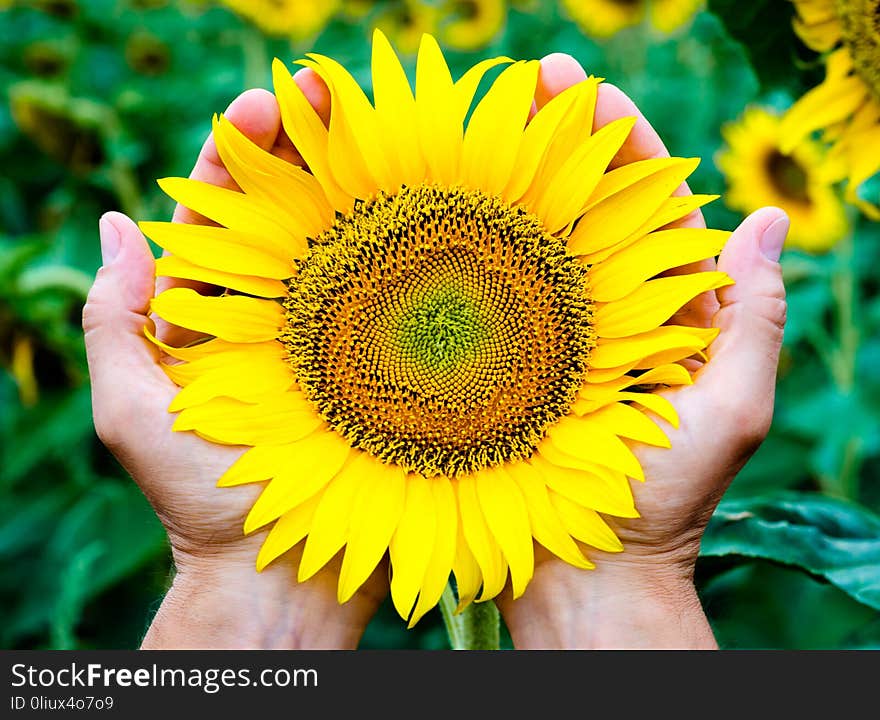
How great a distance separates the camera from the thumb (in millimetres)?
1060

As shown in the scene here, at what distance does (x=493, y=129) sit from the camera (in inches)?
42.3

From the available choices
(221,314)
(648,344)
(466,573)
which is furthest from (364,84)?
(466,573)

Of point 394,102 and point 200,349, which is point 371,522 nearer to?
point 200,349

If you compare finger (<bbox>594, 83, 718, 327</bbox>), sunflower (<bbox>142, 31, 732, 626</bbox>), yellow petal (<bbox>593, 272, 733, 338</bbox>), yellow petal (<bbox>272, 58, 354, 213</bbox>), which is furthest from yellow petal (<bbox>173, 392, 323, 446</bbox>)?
finger (<bbox>594, 83, 718, 327</bbox>)

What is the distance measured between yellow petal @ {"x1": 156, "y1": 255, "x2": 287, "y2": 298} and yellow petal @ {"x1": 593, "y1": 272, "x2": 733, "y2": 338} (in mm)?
345

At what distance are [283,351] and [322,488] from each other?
0.51 ft

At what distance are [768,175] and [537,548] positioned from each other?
116 cm

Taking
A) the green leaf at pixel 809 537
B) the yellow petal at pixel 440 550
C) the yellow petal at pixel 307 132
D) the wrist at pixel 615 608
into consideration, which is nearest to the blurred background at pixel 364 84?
the green leaf at pixel 809 537

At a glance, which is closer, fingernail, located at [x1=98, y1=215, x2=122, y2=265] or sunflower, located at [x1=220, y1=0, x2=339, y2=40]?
fingernail, located at [x1=98, y1=215, x2=122, y2=265]

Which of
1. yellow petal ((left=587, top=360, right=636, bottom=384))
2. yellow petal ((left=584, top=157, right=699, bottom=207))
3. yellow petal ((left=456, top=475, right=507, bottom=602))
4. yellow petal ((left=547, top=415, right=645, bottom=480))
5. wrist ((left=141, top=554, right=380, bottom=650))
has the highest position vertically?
yellow petal ((left=584, top=157, right=699, bottom=207))

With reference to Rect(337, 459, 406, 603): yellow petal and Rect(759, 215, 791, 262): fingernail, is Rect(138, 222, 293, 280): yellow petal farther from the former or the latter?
Rect(759, 215, 791, 262): fingernail

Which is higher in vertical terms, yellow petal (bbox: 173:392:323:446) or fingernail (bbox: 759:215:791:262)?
fingernail (bbox: 759:215:791:262)

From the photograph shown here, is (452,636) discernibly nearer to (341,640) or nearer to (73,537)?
(341,640)

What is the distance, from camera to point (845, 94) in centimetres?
130
